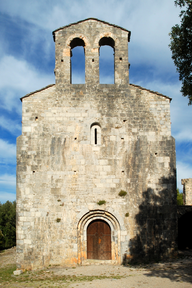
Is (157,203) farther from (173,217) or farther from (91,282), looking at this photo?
(91,282)

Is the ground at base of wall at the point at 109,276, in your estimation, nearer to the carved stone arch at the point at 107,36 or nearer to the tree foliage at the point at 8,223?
the carved stone arch at the point at 107,36

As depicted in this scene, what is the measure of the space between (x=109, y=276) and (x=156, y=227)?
2.94m

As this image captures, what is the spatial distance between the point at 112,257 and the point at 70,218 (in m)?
2.32

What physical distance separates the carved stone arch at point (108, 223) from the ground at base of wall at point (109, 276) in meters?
0.46

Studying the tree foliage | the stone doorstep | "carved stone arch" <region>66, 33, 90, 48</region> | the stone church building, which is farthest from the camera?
the tree foliage

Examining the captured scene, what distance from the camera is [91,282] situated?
7832 millimetres

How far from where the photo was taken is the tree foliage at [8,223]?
24.8 metres

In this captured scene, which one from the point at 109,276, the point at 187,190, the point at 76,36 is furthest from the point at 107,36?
the point at 187,190

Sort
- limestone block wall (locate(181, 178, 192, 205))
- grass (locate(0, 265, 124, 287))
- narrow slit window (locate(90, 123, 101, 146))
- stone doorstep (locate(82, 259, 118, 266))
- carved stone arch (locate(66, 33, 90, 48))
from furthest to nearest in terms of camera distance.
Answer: limestone block wall (locate(181, 178, 192, 205)), carved stone arch (locate(66, 33, 90, 48)), narrow slit window (locate(90, 123, 101, 146)), stone doorstep (locate(82, 259, 118, 266)), grass (locate(0, 265, 124, 287))

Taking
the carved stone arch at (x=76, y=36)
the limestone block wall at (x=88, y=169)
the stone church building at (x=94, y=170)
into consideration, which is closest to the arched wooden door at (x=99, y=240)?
the stone church building at (x=94, y=170)

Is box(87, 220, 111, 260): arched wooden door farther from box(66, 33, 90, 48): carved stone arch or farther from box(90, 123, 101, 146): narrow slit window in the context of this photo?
box(66, 33, 90, 48): carved stone arch

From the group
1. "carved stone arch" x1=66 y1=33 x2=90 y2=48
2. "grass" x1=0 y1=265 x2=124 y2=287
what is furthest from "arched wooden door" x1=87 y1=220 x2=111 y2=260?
"carved stone arch" x1=66 y1=33 x2=90 y2=48

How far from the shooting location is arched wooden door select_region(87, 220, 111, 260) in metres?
10.2

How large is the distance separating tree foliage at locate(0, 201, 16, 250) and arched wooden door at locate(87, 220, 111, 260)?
659 inches
